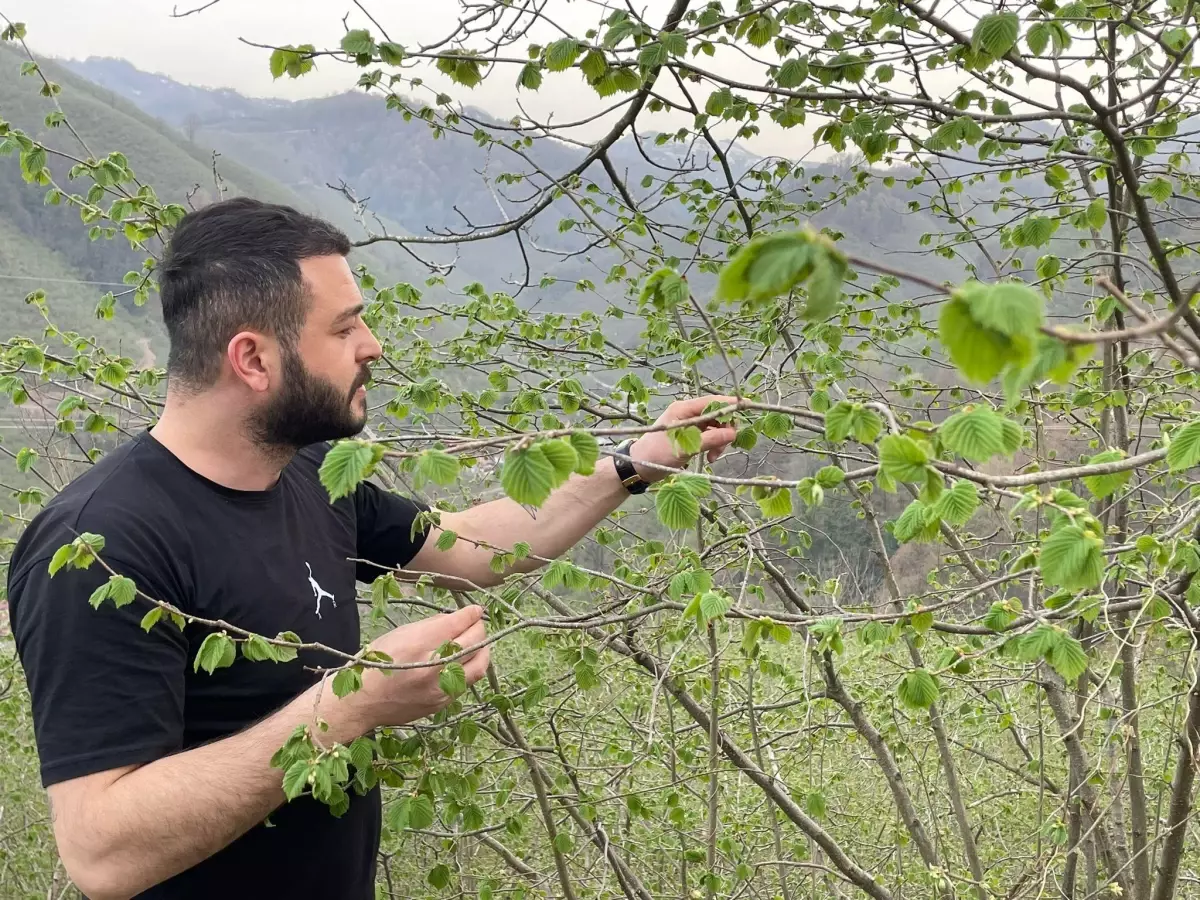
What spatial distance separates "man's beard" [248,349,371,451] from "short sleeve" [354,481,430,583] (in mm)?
452

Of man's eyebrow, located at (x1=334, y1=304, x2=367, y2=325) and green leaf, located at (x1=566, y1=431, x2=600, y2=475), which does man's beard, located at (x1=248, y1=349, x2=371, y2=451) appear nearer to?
man's eyebrow, located at (x1=334, y1=304, x2=367, y2=325)

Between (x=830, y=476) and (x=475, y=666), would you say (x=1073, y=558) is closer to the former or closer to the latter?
(x=830, y=476)

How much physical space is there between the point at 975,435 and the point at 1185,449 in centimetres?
41

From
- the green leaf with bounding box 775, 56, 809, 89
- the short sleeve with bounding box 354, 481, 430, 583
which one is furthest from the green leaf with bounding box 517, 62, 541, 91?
the short sleeve with bounding box 354, 481, 430, 583

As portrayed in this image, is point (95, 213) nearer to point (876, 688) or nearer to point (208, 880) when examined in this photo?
point (208, 880)

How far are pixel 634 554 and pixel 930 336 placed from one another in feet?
5.18

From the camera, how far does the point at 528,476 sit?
0.99 m

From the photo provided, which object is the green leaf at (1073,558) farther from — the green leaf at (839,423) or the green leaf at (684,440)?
the green leaf at (684,440)

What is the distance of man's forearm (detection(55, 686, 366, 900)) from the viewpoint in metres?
1.45

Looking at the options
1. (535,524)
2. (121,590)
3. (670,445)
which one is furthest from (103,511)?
(670,445)

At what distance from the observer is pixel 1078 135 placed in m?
2.39

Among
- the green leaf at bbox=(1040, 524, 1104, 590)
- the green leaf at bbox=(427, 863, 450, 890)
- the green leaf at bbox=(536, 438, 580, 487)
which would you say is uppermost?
the green leaf at bbox=(536, 438, 580, 487)

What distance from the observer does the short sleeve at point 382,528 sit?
2395 millimetres

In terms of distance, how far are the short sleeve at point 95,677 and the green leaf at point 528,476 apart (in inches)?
37.7
